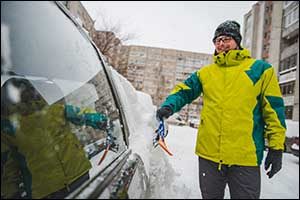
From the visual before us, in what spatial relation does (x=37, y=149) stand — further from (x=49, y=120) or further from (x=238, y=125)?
(x=238, y=125)

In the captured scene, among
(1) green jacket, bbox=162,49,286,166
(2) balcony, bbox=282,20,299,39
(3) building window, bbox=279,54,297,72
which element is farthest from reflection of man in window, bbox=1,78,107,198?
(2) balcony, bbox=282,20,299,39

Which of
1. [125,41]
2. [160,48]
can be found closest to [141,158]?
[125,41]

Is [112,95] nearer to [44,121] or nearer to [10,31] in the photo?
[44,121]

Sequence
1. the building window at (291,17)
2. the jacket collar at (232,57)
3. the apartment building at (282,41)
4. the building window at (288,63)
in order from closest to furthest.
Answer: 1. the jacket collar at (232,57)
2. the apartment building at (282,41)
3. the building window at (288,63)
4. the building window at (291,17)

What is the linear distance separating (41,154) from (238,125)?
1.11 m

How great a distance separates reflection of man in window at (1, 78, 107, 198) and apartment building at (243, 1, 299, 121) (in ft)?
90.9

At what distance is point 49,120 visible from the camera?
95 cm

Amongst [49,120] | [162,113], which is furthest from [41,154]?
[162,113]

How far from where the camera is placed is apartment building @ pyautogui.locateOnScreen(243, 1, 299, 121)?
87.1ft

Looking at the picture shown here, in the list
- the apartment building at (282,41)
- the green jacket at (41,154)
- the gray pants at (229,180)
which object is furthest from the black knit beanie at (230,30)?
the apartment building at (282,41)

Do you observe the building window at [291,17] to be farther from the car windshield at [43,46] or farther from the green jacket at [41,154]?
the green jacket at [41,154]

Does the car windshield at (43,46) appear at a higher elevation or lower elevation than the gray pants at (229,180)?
higher

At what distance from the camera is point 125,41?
55.3ft

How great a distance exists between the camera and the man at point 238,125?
1.56 m
